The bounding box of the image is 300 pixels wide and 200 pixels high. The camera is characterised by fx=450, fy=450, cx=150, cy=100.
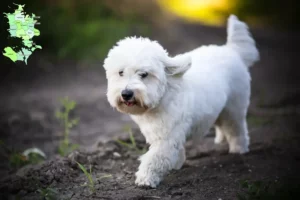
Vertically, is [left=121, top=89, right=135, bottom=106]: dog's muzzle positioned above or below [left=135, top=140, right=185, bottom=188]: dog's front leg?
above

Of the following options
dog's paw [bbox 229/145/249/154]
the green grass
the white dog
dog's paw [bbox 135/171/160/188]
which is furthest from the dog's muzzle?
the green grass

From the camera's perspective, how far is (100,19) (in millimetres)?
13648

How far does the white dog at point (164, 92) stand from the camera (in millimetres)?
4617

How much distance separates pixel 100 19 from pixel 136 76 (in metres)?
9.40

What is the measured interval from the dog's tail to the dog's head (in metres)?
1.90

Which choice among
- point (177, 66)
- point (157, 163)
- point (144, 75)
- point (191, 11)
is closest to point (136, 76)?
point (144, 75)

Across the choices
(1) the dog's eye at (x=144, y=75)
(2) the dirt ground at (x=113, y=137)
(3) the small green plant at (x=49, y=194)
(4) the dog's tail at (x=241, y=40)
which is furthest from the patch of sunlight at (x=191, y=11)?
(3) the small green plant at (x=49, y=194)

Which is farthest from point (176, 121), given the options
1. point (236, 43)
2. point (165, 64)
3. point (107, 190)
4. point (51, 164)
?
point (236, 43)

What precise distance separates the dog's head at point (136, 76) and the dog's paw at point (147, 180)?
0.69m

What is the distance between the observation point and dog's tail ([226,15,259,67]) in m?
6.43

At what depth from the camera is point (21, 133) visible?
7691mm

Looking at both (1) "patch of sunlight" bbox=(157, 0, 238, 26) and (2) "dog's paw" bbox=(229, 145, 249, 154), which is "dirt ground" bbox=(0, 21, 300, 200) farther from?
(1) "patch of sunlight" bbox=(157, 0, 238, 26)

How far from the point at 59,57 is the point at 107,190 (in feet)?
26.6

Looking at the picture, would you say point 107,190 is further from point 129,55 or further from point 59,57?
point 59,57
